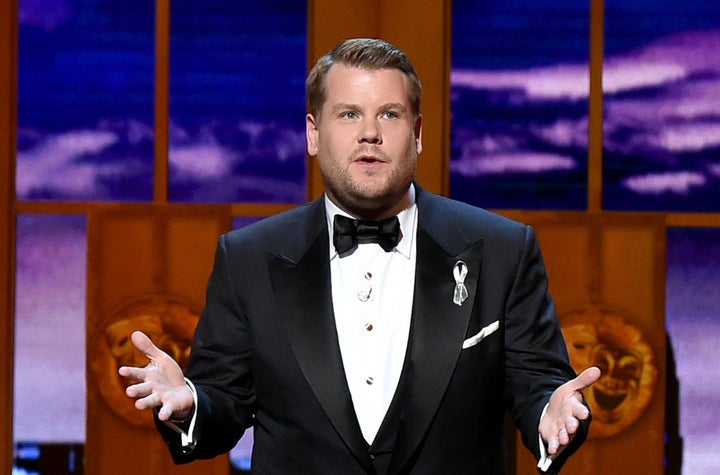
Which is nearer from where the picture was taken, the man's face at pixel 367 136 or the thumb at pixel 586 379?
the thumb at pixel 586 379

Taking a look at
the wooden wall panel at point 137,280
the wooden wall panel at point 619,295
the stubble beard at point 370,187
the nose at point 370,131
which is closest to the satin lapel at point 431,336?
the stubble beard at point 370,187

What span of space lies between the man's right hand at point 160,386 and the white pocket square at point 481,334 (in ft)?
1.56

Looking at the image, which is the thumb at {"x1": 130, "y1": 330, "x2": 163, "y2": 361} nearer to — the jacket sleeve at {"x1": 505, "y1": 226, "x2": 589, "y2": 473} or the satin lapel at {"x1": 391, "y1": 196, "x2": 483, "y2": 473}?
the satin lapel at {"x1": 391, "y1": 196, "x2": 483, "y2": 473}

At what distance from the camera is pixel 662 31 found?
8.84ft

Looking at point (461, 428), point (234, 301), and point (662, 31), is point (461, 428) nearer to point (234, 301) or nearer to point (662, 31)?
point (234, 301)

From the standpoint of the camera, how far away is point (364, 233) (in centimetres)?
201

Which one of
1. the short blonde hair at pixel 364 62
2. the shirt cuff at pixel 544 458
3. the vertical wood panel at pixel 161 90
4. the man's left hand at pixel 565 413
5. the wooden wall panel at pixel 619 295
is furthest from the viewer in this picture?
the vertical wood panel at pixel 161 90

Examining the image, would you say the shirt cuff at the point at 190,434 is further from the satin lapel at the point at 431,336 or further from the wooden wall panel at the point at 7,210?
the wooden wall panel at the point at 7,210

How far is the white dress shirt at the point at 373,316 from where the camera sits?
191 cm

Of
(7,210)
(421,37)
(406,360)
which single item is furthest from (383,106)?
(7,210)

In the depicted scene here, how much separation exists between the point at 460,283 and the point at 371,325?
0.17 metres

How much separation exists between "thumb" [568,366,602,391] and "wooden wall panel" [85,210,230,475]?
1.26 m

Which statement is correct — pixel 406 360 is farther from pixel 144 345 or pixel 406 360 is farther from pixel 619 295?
pixel 619 295

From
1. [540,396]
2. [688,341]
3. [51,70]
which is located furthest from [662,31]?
[51,70]
